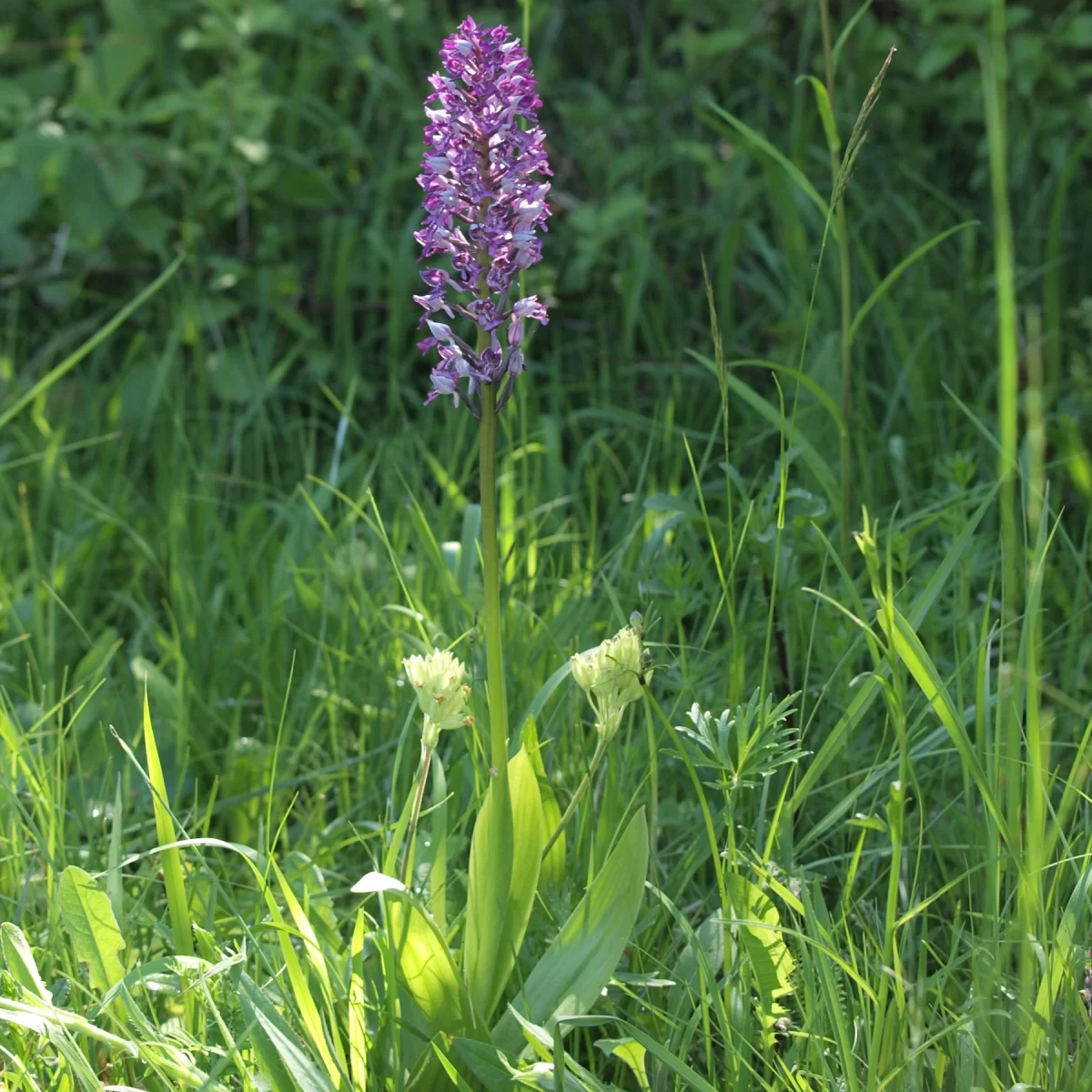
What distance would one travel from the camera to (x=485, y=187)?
3.98 feet

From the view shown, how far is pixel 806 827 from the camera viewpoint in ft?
5.46

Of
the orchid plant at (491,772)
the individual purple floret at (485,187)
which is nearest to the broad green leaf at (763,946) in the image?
the orchid plant at (491,772)

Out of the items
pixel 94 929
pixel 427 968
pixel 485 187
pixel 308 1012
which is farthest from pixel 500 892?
pixel 485 187

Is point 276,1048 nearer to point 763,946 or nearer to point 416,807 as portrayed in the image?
point 416,807

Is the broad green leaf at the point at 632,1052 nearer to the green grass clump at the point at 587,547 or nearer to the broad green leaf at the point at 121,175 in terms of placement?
the green grass clump at the point at 587,547

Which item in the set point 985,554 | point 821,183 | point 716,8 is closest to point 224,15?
point 716,8

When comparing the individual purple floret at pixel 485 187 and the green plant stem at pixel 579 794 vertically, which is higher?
the individual purple floret at pixel 485 187

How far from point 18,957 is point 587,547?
4.56 feet

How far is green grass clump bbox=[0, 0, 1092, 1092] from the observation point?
125 centimetres

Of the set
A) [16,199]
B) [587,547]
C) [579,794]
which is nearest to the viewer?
[579,794]

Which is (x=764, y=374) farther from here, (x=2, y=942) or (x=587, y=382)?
(x=2, y=942)

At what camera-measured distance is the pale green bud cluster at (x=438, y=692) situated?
4.13 ft

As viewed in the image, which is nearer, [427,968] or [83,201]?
[427,968]

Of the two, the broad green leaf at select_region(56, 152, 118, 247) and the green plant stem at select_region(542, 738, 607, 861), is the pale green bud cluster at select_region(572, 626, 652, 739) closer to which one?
the green plant stem at select_region(542, 738, 607, 861)
